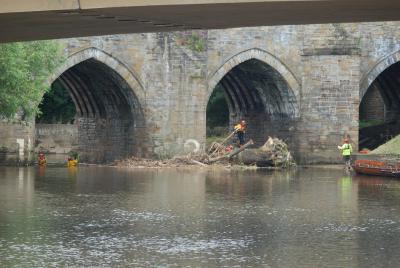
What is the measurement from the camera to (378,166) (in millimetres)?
33000

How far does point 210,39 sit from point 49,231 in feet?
82.9

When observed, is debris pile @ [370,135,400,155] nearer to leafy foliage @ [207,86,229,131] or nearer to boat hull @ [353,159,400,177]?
boat hull @ [353,159,400,177]

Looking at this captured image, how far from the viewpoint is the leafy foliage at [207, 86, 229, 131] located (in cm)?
5528

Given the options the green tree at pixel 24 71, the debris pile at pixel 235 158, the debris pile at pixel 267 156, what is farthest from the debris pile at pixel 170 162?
the green tree at pixel 24 71

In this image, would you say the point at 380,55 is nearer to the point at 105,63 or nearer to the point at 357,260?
the point at 105,63

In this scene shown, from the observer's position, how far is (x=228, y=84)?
45.9 m

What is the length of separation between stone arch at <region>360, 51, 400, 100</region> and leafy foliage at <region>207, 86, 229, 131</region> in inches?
518

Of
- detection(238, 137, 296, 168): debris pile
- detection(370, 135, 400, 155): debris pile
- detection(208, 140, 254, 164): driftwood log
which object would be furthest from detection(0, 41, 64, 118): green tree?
detection(370, 135, 400, 155): debris pile

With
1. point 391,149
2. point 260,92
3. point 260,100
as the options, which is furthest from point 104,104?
point 391,149

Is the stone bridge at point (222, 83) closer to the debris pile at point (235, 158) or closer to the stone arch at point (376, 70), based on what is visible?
the stone arch at point (376, 70)

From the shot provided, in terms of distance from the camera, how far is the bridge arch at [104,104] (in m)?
38.6

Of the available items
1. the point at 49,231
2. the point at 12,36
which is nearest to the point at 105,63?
Result: the point at 12,36

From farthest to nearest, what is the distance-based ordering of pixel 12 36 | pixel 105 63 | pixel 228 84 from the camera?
pixel 228 84 → pixel 105 63 → pixel 12 36

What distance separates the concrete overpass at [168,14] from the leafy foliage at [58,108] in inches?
1469
